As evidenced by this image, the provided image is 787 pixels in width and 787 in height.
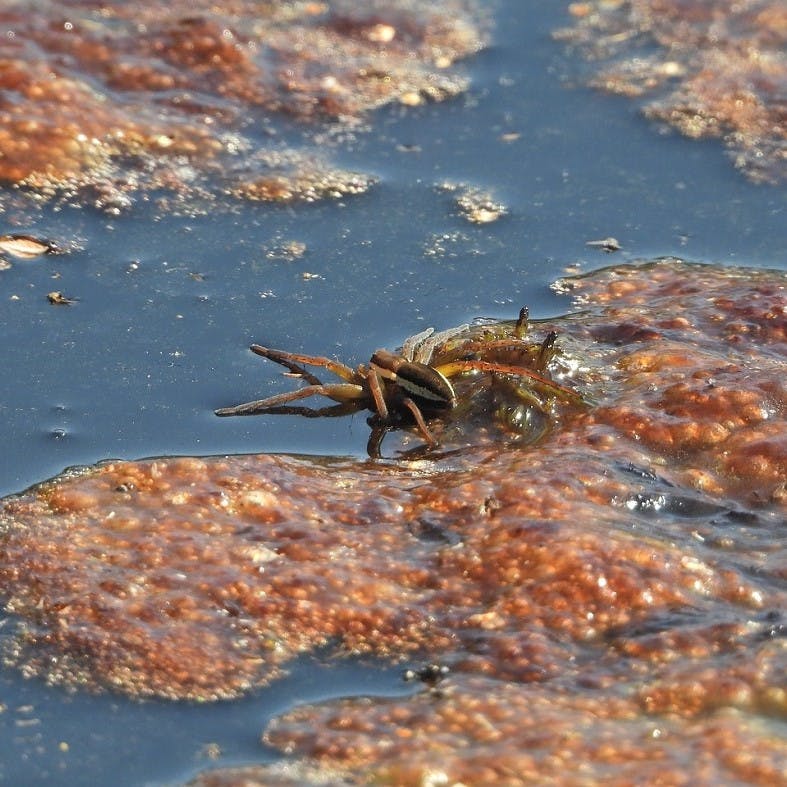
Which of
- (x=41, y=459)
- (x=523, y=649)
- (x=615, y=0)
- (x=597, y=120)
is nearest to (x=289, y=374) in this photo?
(x=41, y=459)

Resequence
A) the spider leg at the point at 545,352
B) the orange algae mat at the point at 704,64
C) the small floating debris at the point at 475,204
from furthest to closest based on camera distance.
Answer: the orange algae mat at the point at 704,64 < the small floating debris at the point at 475,204 < the spider leg at the point at 545,352

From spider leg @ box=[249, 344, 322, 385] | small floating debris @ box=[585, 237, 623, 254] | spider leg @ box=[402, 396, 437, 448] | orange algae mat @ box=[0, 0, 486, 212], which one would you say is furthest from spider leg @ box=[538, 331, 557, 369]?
orange algae mat @ box=[0, 0, 486, 212]

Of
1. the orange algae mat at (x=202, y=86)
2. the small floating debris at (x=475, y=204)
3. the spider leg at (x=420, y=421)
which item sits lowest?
the spider leg at (x=420, y=421)

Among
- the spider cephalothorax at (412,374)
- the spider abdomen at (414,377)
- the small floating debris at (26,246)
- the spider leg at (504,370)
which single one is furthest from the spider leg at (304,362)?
the small floating debris at (26,246)

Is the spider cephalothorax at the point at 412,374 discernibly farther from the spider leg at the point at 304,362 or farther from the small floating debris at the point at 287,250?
the small floating debris at the point at 287,250

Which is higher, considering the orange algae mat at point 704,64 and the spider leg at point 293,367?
the orange algae mat at point 704,64

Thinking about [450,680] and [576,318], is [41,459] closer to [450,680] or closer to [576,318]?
[450,680]
